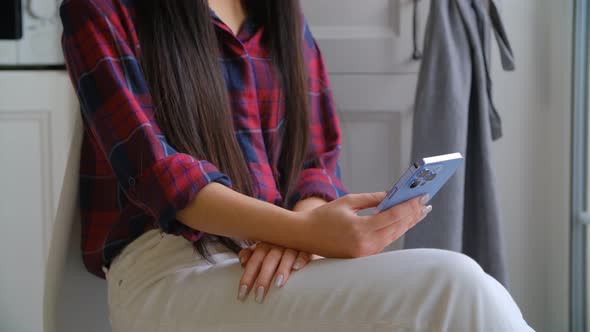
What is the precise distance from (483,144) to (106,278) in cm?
75

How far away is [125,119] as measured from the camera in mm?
876

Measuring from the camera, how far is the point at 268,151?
3.68 ft

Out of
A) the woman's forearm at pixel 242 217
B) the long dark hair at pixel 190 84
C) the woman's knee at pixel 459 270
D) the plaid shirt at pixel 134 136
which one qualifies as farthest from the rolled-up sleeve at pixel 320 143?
the woman's knee at pixel 459 270

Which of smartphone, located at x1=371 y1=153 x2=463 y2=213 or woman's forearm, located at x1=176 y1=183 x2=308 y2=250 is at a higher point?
smartphone, located at x1=371 y1=153 x2=463 y2=213

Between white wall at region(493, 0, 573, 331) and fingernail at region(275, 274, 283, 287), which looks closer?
fingernail at region(275, 274, 283, 287)

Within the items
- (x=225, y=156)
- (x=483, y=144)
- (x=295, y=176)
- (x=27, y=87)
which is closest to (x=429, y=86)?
(x=483, y=144)

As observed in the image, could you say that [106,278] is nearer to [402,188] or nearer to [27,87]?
[402,188]

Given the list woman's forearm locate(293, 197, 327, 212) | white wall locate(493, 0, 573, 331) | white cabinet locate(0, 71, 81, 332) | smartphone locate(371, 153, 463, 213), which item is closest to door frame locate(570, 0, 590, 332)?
white wall locate(493, 0, 573, 331)

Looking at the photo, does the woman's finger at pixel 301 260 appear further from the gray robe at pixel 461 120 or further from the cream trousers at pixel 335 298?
the gray robe at pixel 461 120

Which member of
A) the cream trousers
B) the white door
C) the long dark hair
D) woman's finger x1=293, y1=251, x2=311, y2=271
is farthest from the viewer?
the white door

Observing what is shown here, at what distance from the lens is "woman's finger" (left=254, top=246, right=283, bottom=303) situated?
76 centimetres

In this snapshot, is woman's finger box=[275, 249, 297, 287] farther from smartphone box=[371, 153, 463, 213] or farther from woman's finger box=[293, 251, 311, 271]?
smartphone box=[371, 153, 463, 213]

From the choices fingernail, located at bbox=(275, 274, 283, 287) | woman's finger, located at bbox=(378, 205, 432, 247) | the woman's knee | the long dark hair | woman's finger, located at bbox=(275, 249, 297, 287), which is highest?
the long dark hair

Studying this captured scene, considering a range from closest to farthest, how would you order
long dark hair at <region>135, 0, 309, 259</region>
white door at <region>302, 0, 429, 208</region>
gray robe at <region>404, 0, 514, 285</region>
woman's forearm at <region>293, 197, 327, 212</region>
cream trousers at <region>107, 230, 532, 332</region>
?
cream trousers at <region>107, 230, 532, 332</region>
long dark hair at <region>135, 0, 309, 259</region>
woman's forearm at <region>293, 197, 327, 212</region>
gray robe at <region>404, 0, 514, 285</region>
white door at <region>302, 0, 429, 208</region>
